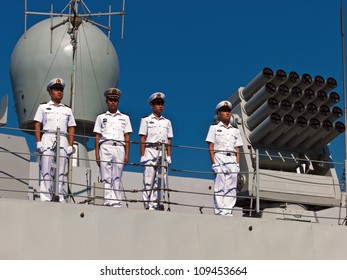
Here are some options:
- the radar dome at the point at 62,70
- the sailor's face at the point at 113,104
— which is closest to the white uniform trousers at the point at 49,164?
the sailor's face at the point at 113,104

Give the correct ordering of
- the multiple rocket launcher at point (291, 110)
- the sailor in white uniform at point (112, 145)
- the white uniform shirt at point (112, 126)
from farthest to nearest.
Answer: the multiple rocket launcher at point (291, 110), the white uniform shirt at point (112, 126), the sailor in white uniform at point (112, 145)

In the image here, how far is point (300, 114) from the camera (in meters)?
13.1

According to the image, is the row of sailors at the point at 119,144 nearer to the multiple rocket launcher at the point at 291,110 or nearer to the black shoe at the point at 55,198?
the black shoe at the point at 55,198

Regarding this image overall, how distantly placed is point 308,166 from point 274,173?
38.8 inches

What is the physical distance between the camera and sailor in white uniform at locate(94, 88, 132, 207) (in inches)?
402

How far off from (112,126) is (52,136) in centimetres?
76

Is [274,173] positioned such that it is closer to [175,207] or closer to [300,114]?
[300,114]

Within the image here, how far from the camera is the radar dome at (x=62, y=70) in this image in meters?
16.9

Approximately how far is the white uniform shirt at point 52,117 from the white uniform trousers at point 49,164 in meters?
0.11

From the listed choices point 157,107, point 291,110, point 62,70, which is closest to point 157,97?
point 157,107

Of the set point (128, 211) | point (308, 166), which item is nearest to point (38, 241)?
point (128, 211)

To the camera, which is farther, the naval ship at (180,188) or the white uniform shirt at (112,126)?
the white uniform shirt at (112,126)
